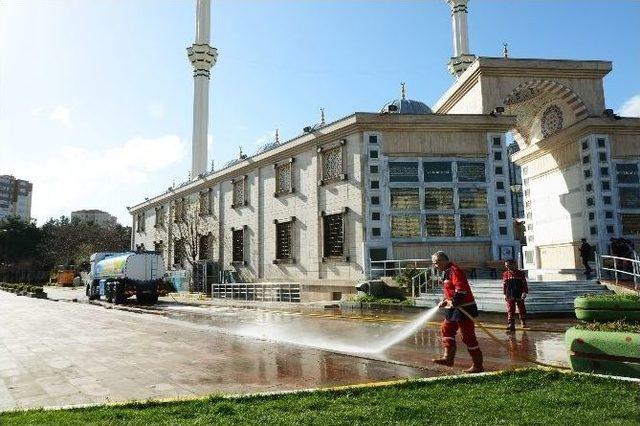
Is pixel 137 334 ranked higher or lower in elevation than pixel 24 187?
lower

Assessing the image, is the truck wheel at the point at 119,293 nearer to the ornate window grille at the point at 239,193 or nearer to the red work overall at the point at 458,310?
the ornate window grille at the point at 239,193

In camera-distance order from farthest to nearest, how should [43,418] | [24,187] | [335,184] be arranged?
[24,187]
[335,184]
[43,418]

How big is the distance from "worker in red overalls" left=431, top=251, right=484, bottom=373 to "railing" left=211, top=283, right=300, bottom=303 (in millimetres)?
17187

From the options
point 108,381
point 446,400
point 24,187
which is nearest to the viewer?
point 446,400

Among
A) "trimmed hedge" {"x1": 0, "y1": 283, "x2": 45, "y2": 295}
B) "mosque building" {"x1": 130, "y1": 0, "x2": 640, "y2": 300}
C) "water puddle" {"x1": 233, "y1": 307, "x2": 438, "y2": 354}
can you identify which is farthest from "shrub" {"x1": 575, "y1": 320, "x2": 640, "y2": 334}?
"trimmed hedge" {"x1": 0, "y1": 283, "x2": 45, "y2": 295}

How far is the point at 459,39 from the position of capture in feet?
174

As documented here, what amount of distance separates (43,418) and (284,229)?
71.0ft

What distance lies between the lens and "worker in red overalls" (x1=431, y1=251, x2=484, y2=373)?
727 cm

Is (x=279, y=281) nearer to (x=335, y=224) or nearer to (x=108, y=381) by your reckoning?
(x=335, y=224)

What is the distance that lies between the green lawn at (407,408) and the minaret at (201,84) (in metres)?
43.9

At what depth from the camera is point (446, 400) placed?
518cm

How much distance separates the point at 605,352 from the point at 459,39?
5265 cm

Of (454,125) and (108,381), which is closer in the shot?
(108,381)

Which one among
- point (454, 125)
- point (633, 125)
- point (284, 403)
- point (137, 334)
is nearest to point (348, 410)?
point (284, 403)
